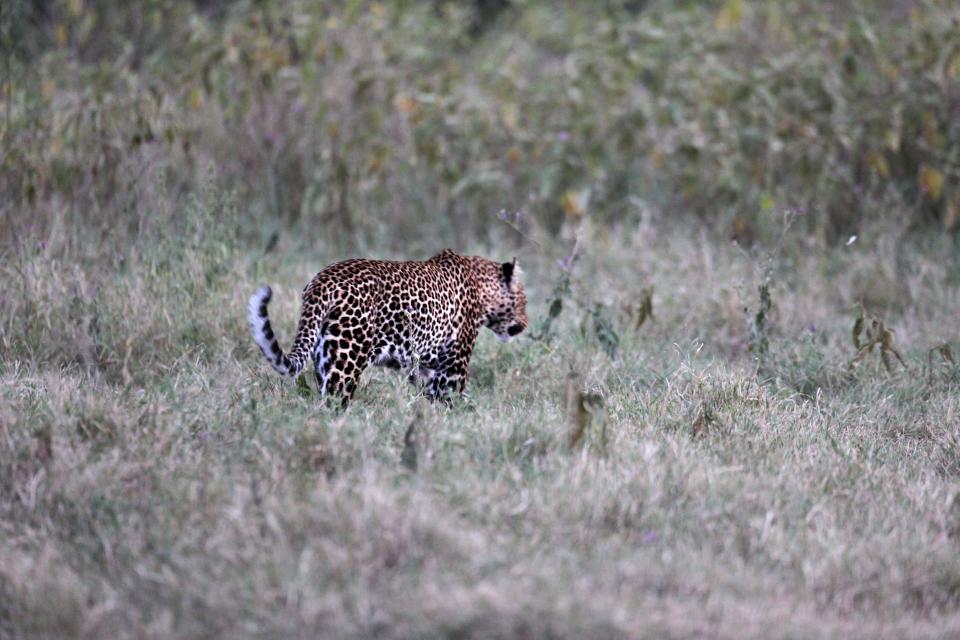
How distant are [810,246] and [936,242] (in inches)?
37.6

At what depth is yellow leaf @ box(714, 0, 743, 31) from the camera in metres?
9.91

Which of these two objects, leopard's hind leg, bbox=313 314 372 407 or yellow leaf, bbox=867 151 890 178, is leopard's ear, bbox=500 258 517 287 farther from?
yellow leaf, bbox=867 151 890 178

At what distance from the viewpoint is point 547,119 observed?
34.4 ft

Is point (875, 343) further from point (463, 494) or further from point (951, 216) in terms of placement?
point (951, 216)

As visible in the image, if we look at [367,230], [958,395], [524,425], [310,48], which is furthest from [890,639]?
[310,48]

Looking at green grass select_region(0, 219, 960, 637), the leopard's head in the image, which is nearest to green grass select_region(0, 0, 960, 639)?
green grass select_region(0, 219, 960, 637)

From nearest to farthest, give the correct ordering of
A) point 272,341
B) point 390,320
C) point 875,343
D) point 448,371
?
point 272,341, point 390,320, point 448,371, point 875,343

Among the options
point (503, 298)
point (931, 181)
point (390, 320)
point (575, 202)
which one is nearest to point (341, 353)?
point (390, 320)

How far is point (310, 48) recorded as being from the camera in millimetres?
9750

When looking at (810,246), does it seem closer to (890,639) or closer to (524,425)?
(524,425)

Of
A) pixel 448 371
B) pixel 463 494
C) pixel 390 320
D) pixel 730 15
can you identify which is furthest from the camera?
pixel 730 15

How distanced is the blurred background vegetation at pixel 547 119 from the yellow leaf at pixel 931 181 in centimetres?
2

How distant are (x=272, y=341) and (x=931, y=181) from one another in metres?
5.81

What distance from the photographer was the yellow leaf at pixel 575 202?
926 cm
